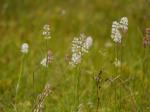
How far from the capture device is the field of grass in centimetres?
357

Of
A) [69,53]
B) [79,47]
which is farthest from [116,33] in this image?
[69,53]

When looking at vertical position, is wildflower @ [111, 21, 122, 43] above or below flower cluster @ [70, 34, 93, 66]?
above

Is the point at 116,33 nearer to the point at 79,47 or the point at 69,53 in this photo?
the point at 79,47

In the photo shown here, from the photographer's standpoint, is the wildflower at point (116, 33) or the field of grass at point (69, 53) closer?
the wildflower at point (116, 33)

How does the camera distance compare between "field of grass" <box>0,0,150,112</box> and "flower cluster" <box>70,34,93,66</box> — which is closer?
"flower cluster" <box>70,34,93,66</box>

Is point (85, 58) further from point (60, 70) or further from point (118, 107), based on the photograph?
point (118, 107)

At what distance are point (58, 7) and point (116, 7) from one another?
641 mm

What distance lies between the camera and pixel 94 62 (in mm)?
4770

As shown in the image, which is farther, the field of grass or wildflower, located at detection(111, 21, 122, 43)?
the field of grass

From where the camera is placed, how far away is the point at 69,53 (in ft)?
16.1

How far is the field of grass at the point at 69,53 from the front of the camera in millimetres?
3570

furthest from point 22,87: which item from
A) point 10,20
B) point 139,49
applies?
point 10,20

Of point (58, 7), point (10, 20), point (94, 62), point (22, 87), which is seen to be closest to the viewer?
point (22, 87)

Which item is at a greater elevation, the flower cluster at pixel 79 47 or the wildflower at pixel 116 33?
the wildflower at pixel 116 33
